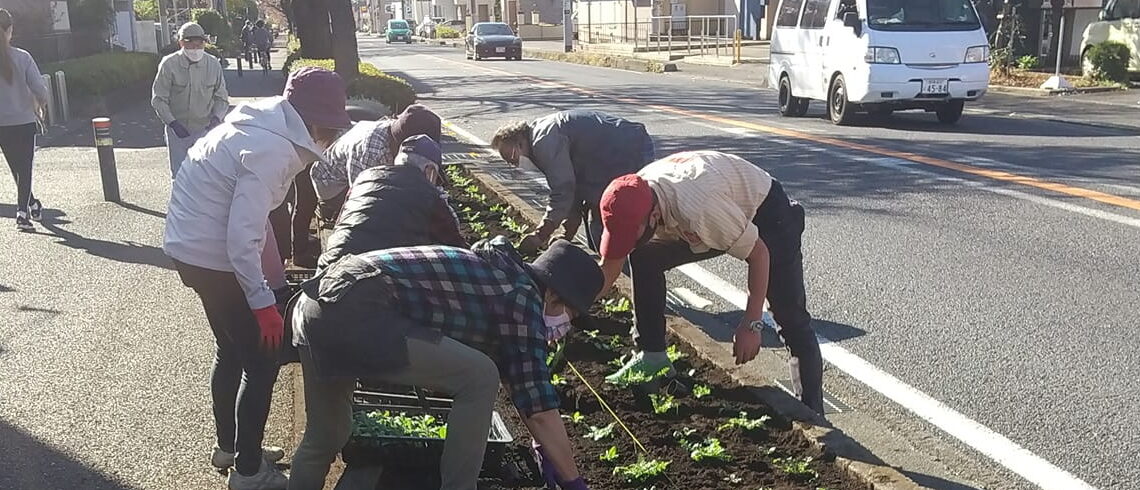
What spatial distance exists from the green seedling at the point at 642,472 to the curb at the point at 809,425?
0.61 meters

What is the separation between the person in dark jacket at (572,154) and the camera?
5.34 m

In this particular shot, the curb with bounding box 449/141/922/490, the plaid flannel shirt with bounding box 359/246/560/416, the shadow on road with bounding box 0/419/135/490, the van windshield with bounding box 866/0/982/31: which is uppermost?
the van windshield with bounding box 866/0/982/31

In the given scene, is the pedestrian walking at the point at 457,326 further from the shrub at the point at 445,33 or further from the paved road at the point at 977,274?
the shrub at the point at 445,33

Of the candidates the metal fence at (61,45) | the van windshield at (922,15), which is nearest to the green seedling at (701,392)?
the van windshield at (922,15)

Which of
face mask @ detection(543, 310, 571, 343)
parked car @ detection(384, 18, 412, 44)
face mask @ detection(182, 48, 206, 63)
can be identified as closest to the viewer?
face mask @ detection(543, 310, 571, 343)

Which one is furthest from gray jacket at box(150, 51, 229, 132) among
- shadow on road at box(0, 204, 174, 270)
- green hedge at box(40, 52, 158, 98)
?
green hedge at box(40, 52, 158, 98)

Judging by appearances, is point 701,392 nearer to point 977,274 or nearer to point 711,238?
point 711,238

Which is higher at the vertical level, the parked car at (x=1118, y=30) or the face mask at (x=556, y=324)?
the parked car at (x=1118, y=30)

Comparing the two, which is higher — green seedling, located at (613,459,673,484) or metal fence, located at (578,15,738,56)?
metal fence, located at (578,15,738,56)

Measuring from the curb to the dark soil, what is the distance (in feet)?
0.11

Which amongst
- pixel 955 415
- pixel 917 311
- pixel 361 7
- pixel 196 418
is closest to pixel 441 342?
pixel 196 418

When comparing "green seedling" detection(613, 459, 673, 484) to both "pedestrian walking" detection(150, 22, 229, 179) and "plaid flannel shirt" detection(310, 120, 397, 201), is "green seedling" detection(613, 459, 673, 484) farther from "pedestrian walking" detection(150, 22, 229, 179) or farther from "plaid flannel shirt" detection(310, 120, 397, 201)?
"pedestrian walking" detection(150, 22, 229, 179)

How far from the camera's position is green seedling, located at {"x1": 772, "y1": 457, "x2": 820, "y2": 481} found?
151 inches

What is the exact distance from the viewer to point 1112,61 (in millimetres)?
21062
